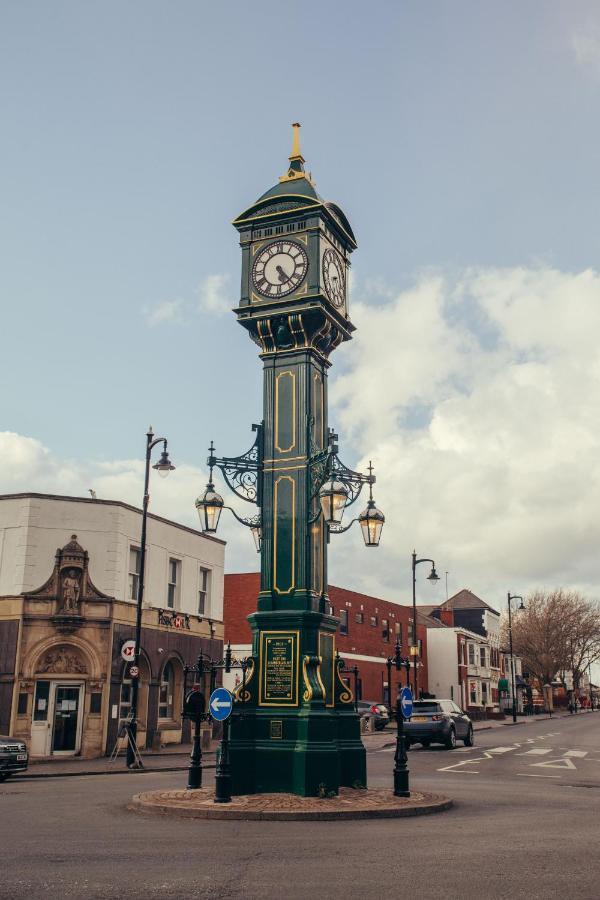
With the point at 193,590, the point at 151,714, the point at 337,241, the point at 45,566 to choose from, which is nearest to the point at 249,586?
the point at 193,590

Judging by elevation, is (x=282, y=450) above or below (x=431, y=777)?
above

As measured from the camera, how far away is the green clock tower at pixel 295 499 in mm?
15109

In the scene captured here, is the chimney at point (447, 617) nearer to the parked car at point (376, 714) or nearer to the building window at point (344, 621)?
the building window at point (344, 621)

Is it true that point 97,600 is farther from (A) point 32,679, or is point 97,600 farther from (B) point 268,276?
(B) point 268,276

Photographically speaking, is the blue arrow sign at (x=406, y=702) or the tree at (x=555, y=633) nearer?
the blue arrow sign at (x=406, y=702)

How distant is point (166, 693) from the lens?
34625 millimetres

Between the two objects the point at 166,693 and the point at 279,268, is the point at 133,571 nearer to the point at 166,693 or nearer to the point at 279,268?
the point at 166,693

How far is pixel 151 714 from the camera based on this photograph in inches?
1280

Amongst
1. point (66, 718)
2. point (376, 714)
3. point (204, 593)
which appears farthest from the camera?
point (376, 714)

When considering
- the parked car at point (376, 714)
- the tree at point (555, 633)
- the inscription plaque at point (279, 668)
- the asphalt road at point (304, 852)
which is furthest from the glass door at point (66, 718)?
the tree at point (555, 633)

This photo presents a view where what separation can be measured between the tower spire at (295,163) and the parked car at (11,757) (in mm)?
14324

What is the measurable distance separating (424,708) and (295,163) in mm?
19767

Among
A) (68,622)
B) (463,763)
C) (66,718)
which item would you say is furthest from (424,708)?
(68,622)

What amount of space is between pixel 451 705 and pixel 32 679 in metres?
14.5
